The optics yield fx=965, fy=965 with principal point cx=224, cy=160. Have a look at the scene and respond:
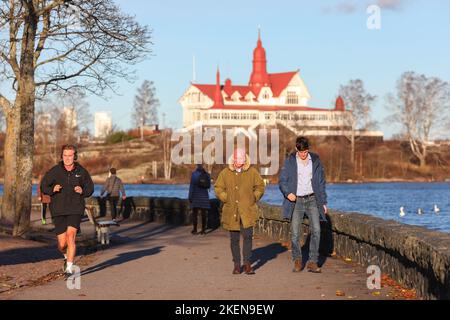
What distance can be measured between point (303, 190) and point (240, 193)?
3.39 ft

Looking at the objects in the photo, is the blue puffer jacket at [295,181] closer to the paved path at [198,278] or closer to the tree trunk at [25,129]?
the paved path at [198,278]

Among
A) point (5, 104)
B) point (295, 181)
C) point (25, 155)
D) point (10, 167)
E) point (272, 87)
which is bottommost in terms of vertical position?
point (295, 181)

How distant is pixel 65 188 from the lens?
13.1 m

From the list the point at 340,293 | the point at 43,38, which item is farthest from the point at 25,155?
the point at 340,293

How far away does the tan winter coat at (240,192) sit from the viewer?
44.6 ft

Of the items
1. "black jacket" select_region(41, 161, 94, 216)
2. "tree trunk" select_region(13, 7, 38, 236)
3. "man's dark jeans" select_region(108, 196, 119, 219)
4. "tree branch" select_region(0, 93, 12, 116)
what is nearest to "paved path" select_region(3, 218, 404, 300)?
"black jacket" select_region(41, 161, 94, 216)

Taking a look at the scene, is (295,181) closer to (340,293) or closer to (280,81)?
(340,293)

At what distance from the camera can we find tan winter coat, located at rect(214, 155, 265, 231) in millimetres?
13586

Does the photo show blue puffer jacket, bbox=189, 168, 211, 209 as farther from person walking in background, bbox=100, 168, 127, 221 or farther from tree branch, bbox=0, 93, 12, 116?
person walking in background, bbox=100, 168, 127, 221

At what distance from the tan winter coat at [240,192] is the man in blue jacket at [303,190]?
1.70 ft

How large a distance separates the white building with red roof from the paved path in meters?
116

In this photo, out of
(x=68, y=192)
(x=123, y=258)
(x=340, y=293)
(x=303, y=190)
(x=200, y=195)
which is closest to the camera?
(x=340, y=293)

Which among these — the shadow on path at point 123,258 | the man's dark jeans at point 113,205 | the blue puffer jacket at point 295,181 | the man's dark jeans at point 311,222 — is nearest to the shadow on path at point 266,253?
the man's dark jeans at point 311,222

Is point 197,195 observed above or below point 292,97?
below
